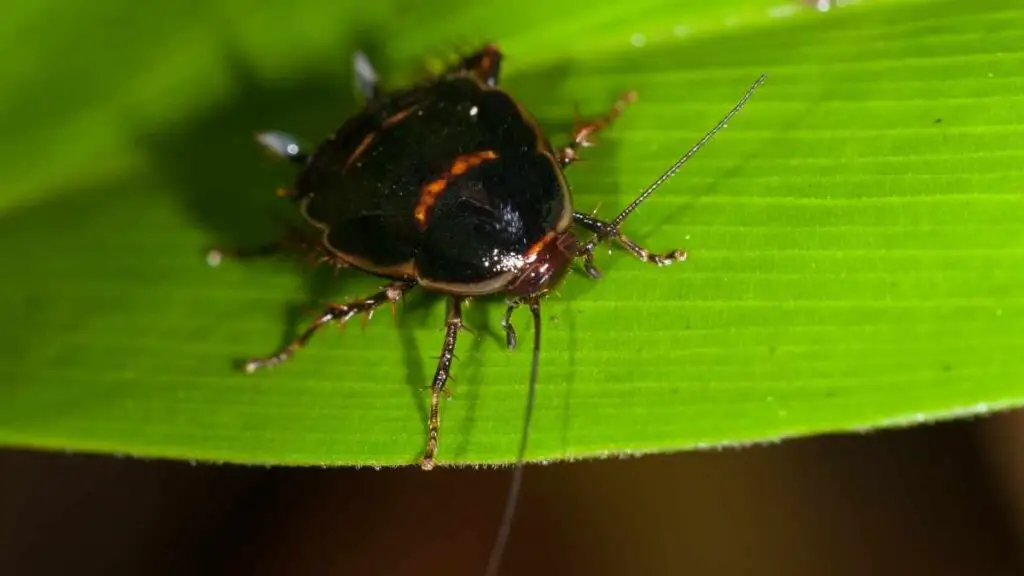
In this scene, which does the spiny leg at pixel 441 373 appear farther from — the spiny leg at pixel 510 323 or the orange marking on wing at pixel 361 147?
the orange marking on wing at pixel 361 147

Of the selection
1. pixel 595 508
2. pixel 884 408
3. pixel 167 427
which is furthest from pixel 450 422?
pixel 595 508

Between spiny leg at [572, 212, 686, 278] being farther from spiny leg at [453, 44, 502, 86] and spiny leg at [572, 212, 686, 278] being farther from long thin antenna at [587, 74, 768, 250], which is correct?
spiny leg at [453, 44, 502, 86]

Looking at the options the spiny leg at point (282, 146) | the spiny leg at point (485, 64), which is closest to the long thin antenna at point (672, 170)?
the spiny leg at point (485, 64)

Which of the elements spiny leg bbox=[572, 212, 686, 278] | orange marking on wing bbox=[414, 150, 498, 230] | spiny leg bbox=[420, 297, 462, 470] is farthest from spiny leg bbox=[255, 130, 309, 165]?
spiny leg bbox=[572, 212, 686, 278]

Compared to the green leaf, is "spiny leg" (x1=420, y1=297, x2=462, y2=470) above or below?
below

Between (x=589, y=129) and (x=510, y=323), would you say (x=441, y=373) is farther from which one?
(x=589, y=129)
